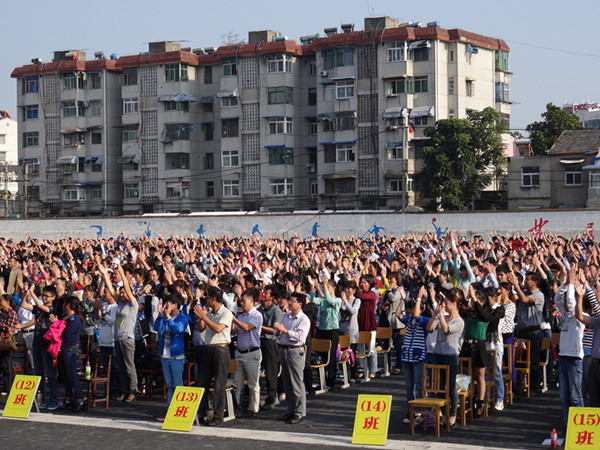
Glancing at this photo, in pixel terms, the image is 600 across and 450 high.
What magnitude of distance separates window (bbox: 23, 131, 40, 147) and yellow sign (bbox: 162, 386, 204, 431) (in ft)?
224

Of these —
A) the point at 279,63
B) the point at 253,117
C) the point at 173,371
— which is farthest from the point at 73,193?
the point at 173,371

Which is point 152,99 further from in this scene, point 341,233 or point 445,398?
point 445,398

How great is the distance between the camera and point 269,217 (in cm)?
5022

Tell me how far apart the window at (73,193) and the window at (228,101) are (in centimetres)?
1385

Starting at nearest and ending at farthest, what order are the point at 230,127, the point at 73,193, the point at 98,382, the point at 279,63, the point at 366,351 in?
the point at 98,382, the point at 366,351, the point at 279,63, the point at 230,127, the point at 73,193

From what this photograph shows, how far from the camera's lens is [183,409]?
1345 centimetres

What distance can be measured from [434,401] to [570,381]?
176 centimetres

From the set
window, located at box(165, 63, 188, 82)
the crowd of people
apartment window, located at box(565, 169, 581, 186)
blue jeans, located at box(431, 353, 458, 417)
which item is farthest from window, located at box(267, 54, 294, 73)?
blue jeans, located at box(431, 353, 458, 417)

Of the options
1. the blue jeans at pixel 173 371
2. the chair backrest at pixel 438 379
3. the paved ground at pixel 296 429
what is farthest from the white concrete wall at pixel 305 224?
the blue jeans at pixel 173 371

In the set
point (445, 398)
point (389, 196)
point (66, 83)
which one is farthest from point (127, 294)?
point (66, 83)

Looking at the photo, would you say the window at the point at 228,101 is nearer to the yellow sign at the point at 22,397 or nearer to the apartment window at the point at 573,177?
the apartment window at the point at 573,177

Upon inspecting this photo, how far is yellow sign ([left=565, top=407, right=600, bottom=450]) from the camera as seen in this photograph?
36.9ft

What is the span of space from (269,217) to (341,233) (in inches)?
184

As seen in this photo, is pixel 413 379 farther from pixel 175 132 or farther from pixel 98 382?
pixel 175 132
